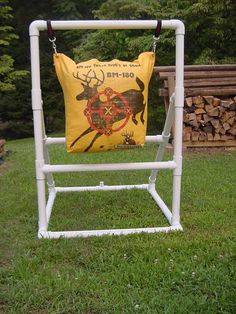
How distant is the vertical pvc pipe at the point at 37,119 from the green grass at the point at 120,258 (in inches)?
9.8

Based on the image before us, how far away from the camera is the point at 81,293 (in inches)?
99.9

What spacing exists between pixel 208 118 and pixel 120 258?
5113 mm

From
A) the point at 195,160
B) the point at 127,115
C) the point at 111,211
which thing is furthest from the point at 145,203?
the point at 195,160

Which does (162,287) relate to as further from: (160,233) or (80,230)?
(80,230)

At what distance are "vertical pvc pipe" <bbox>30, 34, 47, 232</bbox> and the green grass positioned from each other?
248 mm

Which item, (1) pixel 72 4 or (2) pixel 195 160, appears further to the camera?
(1) pixel 72 4

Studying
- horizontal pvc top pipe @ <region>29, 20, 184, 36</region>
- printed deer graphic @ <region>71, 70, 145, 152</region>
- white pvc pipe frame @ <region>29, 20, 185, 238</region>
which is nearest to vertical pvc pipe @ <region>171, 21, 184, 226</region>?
white pvc pipe frame @ <region>29, 20, 185, 238</region>

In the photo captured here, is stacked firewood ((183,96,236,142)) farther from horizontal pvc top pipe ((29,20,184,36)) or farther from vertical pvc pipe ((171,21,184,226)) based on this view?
horizontal pvc top pipe ((29,20,184,36))

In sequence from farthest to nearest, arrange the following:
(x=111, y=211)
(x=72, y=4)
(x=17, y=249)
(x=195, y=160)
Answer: (x=72, y=4) < (x=195, y=160) < (x=111, y=211) < (x=17, y=249)

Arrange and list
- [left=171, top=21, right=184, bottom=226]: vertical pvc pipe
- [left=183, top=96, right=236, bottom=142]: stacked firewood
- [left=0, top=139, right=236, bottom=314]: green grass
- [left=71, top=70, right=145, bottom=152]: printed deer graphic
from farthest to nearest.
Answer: [left=183, top=96, right=236, bottom=142]: stacked firewood → [left=171, top=21, right=184, bottom=226]: vertical pvc pipe → [left=71, top=70, right=145, bottom=152]: printed deer graphic → [left=0, top=139, right=236, bottom=314]: green grass

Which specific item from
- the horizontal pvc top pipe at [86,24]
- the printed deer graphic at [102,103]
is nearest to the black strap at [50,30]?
the horizontal pvc top pipe at [86,24]

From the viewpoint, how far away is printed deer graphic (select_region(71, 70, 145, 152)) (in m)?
3.19

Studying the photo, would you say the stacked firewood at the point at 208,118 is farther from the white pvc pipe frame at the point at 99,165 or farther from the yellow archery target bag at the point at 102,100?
the yellow archery target bag at the point at 102,100

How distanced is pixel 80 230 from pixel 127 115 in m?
0.99
